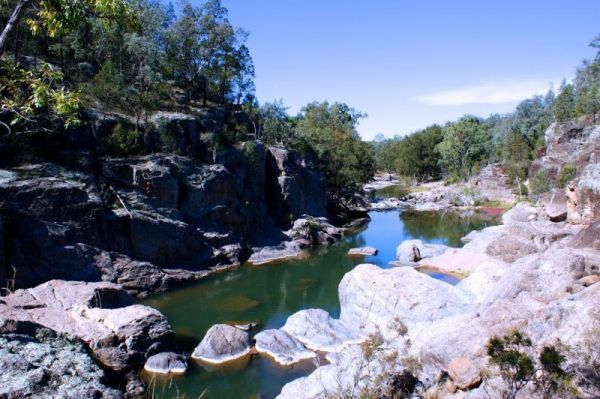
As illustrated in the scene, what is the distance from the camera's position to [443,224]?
50.3 meters

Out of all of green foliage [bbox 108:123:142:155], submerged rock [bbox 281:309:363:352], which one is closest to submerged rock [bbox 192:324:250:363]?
submerged rock [bbox 281:309:363:352]

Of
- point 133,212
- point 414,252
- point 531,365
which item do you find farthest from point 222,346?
point 414,252

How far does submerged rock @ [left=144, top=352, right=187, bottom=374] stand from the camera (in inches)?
628

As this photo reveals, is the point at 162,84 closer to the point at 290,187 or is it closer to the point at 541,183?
the point at 290,187

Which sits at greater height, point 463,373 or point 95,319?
point 463,373

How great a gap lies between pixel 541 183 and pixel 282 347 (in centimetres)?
4450

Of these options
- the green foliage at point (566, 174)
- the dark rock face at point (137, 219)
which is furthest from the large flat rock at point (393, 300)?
the green foliage at point (566, 174)

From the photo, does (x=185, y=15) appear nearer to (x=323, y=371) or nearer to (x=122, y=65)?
(x=122, y=65)

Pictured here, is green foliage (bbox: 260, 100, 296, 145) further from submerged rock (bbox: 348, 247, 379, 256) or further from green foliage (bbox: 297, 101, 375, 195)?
submerged rock (bbox: 348, 247, 379, 256)

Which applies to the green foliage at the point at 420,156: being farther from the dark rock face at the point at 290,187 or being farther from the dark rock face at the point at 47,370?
the dark rock face at the point at 47,370

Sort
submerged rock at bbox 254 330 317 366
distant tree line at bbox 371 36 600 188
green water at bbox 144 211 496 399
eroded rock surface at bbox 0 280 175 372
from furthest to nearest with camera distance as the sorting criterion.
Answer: distant tree line at bbox 371 36 600 188 < submerged rock at bbox 254 330 317 366 < green water at bbox 144 211 496 399 < eroded rock surface at bbox 0 280 175 372

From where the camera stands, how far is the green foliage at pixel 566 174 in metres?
46.5

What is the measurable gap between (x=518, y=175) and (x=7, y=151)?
6008 centimetres

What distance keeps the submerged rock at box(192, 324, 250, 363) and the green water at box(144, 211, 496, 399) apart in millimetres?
549
